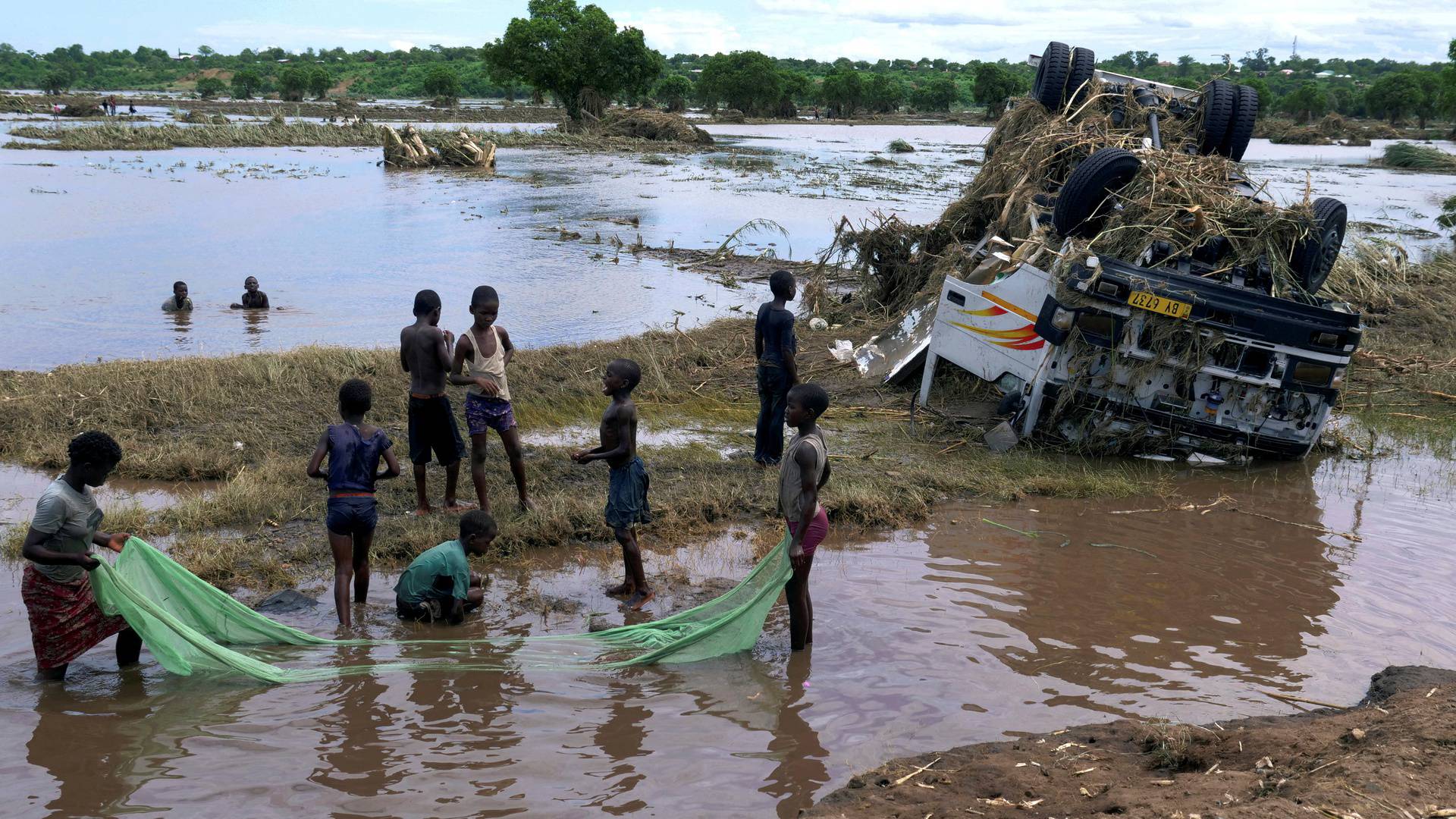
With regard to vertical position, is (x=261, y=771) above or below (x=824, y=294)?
below

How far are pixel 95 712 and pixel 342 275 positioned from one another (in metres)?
15.1

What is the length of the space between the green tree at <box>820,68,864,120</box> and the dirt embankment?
9776 centimetres

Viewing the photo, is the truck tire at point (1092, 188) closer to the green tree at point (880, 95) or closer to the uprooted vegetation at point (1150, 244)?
the uprooted vegetation at point (1150, 244)

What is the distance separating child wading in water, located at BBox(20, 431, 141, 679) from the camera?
15.2 ft

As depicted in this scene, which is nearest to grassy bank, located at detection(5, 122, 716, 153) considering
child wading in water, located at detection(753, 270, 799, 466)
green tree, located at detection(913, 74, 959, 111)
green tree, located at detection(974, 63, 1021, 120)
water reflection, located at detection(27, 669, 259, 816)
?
child wading in water, located at detection(753, 270, 799, 466)

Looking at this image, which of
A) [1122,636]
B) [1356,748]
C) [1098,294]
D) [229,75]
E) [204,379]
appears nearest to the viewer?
[1356,748]

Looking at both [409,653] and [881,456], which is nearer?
[409,653]

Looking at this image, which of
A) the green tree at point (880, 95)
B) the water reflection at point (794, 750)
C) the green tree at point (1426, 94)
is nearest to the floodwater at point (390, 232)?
the water reflection at point (794, 750)

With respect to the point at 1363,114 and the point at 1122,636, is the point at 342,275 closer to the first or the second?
the point at 1122,636

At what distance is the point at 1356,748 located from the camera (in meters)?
3.98

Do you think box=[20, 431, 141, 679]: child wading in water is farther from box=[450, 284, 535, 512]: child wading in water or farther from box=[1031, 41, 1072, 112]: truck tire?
box=[1031, 41, 1072, 112]: truck tire

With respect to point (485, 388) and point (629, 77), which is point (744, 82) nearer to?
point (629, 77)

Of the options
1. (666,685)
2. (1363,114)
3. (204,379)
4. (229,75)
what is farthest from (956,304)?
(229,75)

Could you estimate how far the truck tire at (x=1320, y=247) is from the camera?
8.64m
